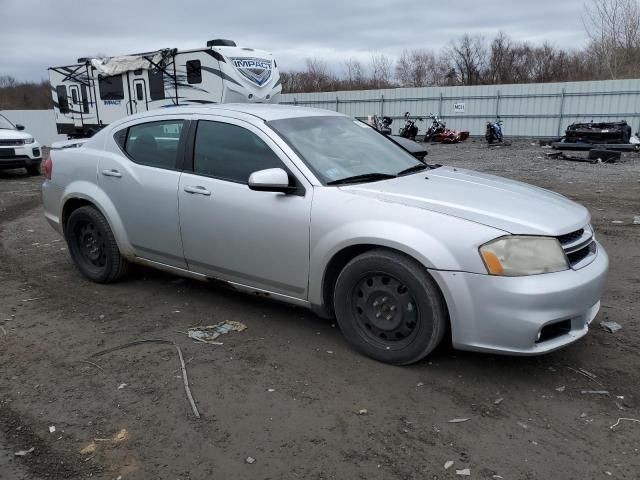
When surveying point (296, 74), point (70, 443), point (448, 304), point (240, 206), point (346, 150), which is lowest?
point (70, 443)

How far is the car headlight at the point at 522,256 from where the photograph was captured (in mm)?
3018

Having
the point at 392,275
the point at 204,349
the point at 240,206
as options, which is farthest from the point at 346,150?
the point at 204,349

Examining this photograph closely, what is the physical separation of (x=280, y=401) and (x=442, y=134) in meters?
22.1

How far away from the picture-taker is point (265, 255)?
384 cm

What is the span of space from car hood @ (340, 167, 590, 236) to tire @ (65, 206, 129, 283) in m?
2.48

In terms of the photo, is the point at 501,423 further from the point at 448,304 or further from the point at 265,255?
the point at 265,255

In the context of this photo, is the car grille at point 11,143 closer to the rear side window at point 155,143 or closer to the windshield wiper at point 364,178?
the rear side window at point 155,143

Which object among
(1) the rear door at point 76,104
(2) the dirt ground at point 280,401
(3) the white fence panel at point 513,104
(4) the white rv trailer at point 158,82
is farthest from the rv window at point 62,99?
(2) the dirt ground at point 280,401

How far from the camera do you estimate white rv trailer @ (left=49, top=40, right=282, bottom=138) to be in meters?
14.5

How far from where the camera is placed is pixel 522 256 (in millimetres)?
3053

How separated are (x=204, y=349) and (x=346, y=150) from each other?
5.93 ft

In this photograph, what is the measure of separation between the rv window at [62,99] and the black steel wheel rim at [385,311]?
18.4 m

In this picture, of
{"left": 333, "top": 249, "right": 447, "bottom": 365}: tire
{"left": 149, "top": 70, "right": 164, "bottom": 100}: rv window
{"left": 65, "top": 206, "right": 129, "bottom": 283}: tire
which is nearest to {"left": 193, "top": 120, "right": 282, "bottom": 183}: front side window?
{"left": 333, "top": 249, "right": 447, "bottom": 365}: tire

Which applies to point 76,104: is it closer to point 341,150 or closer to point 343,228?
point 341,150
